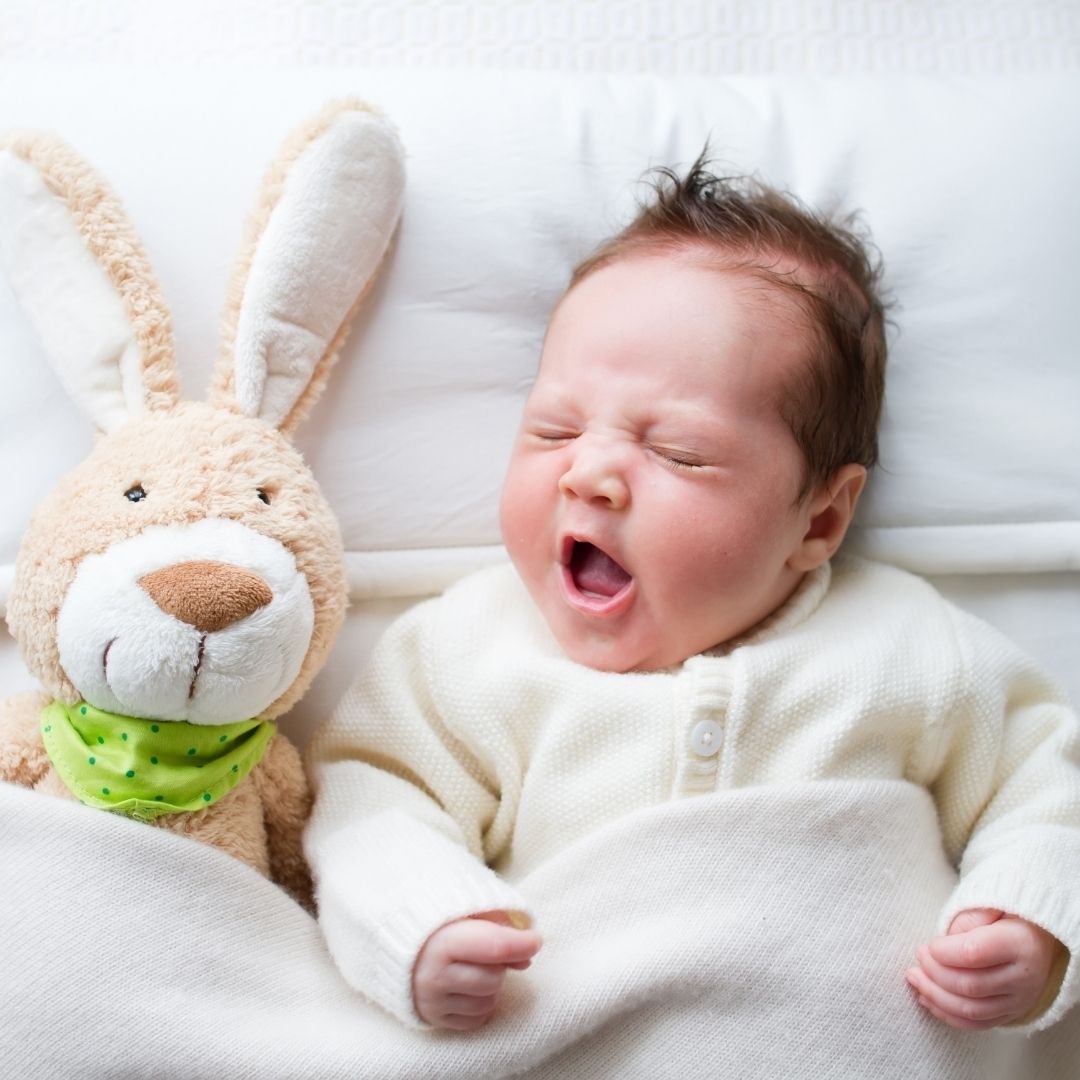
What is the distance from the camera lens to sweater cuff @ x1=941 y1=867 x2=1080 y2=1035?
3.05ft

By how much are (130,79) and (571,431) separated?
0.62m

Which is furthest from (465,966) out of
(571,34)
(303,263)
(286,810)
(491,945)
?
(571,34)

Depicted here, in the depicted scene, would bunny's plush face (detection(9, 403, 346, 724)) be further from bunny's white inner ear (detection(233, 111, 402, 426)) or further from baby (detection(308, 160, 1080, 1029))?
baby (detection(308, 160, 1080, 1029))

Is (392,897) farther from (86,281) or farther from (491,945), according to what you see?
(86,281)

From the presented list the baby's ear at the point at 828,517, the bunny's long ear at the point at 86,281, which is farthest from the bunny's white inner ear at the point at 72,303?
the baby's ear at the point at 828,517

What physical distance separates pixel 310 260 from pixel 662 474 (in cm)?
36

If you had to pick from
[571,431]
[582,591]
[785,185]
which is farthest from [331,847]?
[785,185]

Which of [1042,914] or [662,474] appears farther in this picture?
[662,474]

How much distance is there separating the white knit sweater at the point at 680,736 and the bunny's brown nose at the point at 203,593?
0.24 meters

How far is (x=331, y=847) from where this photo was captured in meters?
1.00

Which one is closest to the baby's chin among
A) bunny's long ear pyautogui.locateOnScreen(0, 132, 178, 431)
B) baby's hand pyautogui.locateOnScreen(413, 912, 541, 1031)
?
baby's hand pyautogui.locateOnScreen(413, 912, 541, 1031)

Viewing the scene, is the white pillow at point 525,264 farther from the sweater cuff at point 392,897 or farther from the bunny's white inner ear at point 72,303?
the sweater cuff at point 392,897

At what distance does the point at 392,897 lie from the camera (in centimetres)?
92

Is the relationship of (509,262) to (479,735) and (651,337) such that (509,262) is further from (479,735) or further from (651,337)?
(479,735)
